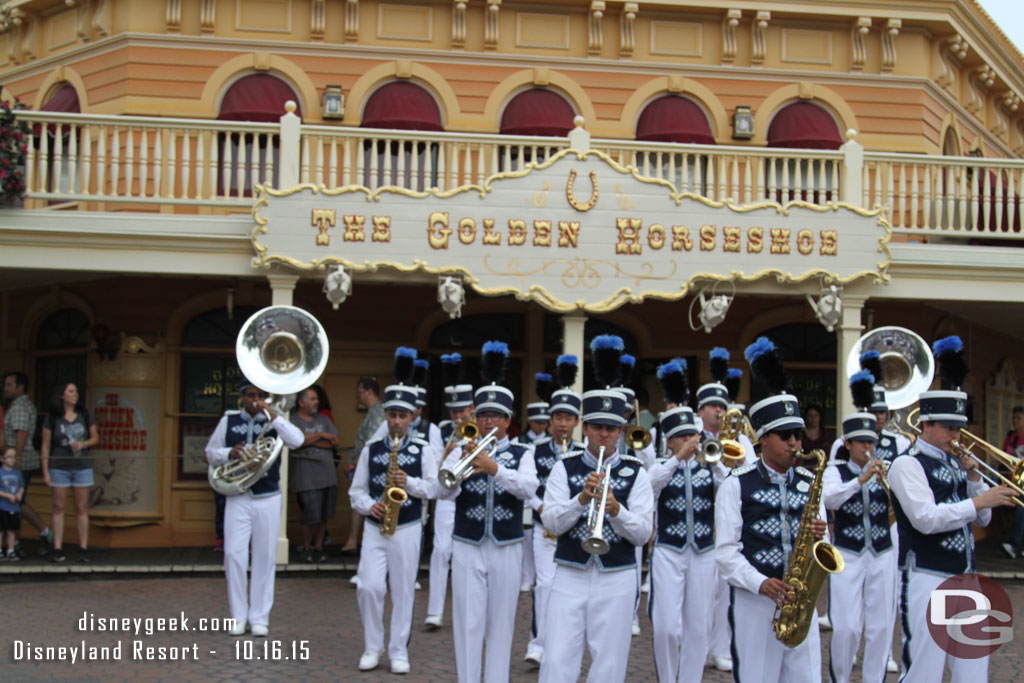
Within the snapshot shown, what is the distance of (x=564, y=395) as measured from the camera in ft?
28.6

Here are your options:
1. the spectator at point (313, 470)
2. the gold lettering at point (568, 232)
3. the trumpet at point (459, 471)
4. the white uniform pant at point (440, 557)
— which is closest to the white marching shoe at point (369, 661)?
the trumpet at point (459, 471)

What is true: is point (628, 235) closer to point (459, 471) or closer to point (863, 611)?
point (863, 611)

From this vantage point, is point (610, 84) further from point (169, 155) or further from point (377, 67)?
point (169, 155)

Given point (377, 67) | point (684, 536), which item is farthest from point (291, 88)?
point (684, 536)

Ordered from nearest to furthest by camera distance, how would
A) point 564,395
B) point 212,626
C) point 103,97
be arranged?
point 564,395
point 212,626
point 103,97

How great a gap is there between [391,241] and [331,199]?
791 millimetres

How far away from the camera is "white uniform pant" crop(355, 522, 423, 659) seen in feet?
28.3

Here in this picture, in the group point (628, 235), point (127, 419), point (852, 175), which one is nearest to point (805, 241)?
point (852, 175)

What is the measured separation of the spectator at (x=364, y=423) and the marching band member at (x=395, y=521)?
3238 mm

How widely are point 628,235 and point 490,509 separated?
602 centimetres

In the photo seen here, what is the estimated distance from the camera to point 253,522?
9.80 meters

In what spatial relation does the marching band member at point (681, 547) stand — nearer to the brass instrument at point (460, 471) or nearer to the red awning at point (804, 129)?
the brass instrument at point (460, 471)

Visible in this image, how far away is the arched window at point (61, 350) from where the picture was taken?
1580cm

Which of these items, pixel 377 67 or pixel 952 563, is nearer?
pixel 952 563
